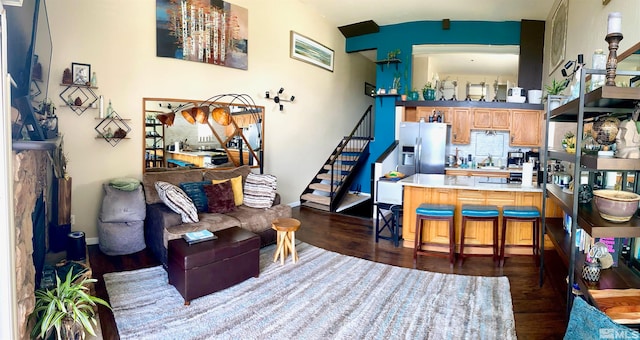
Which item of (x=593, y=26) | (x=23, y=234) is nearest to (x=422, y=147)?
(x=593, y=26)

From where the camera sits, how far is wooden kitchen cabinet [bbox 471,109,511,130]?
677 centimetres

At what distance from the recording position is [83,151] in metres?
4.27

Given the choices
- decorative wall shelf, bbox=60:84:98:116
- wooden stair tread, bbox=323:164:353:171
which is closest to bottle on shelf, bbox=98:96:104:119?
decorative wall shelf, bbox=60:84:98:116

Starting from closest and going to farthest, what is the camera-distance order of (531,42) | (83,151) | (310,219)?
(83,151) < (310,219) < (531,42)

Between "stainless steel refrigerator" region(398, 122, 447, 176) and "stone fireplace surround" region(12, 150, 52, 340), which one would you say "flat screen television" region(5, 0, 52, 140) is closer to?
"stone fireplace surround" region(12, 150, 52, 340)

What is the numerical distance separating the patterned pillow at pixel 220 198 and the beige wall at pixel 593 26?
13.9ft

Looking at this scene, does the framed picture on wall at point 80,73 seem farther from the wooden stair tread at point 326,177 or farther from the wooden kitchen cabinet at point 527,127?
the wooden kitchen cabinet at point 527,127

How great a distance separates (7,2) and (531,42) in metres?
7.77

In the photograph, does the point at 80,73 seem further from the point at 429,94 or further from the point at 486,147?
the point at 486,147

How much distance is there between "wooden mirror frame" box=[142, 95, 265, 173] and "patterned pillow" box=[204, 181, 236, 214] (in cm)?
92

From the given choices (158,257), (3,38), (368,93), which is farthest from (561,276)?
(368,93)

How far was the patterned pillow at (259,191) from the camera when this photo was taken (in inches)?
187

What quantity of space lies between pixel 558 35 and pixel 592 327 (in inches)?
227

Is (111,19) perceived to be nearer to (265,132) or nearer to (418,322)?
(265,132)
